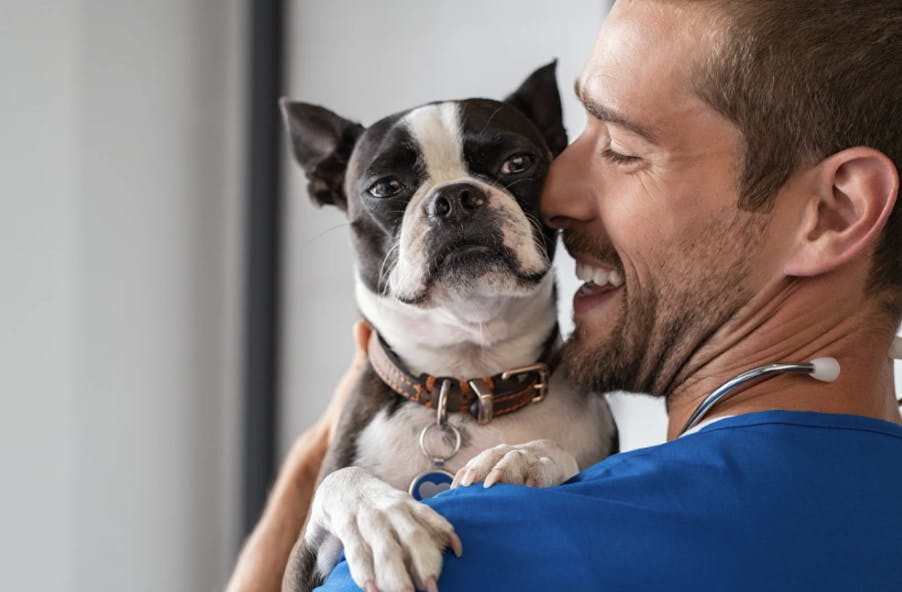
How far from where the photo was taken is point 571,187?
1736 millimetres

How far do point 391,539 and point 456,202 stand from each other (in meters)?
0.75

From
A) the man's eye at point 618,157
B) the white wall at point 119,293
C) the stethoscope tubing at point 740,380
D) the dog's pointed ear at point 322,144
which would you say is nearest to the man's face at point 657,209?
the man's eye at point 618,157

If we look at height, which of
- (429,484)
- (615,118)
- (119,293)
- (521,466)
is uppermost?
(615,118)

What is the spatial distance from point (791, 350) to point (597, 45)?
0.55 metres

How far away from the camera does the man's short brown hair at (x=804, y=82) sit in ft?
4.67

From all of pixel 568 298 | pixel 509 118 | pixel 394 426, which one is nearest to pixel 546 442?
pixel 394 426

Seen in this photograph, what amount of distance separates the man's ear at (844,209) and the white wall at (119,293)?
2.54 meters

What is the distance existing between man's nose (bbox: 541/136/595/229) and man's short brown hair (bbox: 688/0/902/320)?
282 mm

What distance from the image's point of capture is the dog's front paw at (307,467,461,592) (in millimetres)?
1177

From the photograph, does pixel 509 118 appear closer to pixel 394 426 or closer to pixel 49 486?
pixel 394 426

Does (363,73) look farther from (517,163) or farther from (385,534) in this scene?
(385,534)

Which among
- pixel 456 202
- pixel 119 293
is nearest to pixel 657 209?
pixel 456 202

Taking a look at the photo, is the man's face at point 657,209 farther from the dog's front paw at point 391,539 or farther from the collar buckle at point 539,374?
the dog's front paw at point 391,539

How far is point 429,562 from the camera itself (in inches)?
46.0
